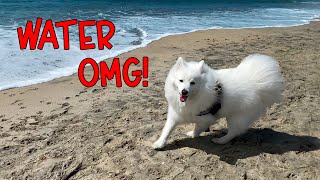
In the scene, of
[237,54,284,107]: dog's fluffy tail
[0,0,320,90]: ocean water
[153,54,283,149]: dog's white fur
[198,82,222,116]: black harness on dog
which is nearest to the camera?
[153,54,283,149]: dog's white fur

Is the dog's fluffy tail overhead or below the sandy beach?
overhead

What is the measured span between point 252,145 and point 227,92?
0.72 meters

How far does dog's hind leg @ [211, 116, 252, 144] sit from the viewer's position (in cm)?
359

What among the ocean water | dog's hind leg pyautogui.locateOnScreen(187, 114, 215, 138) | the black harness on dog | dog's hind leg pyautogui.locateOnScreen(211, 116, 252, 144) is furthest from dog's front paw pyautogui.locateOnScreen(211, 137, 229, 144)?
the ocean water

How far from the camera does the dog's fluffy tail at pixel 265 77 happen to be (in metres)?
3.54

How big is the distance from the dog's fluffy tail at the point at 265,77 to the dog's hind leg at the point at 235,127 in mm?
271

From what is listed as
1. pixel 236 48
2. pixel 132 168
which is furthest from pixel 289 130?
pixel 236 48

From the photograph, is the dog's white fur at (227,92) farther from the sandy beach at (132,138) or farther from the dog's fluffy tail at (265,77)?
the sandy beach at (132,138)

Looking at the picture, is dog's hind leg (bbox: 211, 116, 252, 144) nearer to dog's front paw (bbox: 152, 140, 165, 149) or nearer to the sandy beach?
the sandy beach

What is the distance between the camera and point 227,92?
137 inches

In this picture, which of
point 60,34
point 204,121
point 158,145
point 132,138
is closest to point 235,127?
point 204,121

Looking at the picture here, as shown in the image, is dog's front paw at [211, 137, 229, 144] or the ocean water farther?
the ocean water

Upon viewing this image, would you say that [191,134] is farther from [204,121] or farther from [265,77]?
[265,77]

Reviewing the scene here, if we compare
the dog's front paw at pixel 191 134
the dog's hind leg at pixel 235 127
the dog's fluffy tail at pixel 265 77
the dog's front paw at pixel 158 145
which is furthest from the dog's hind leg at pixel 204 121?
the dog's fluffy tail at pixel 265 77
